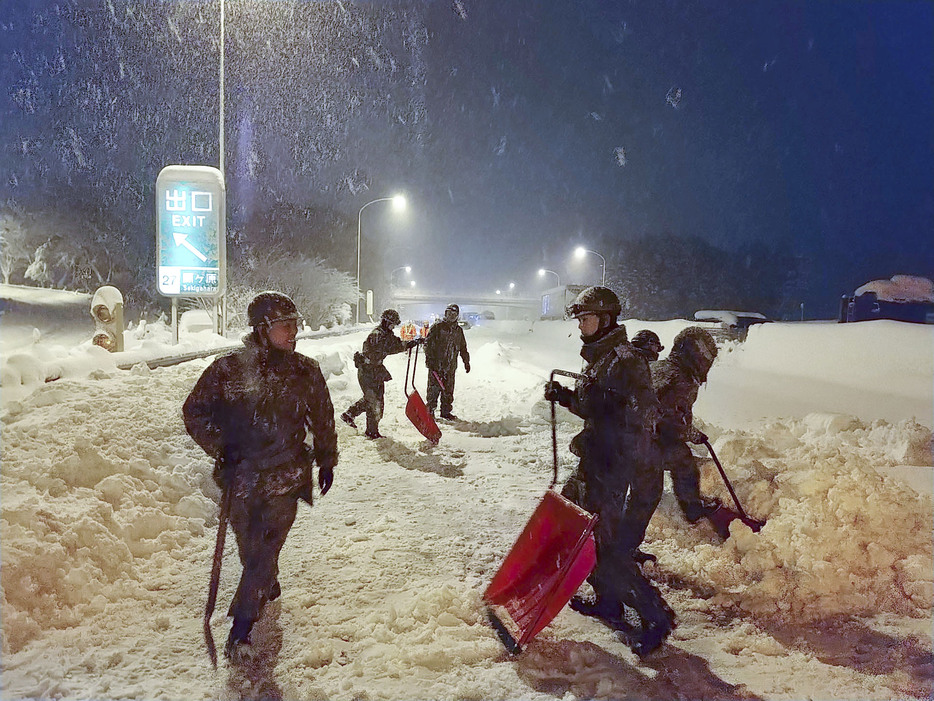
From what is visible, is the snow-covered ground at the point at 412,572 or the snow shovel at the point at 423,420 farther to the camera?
the snow shovel at the point at 423,420

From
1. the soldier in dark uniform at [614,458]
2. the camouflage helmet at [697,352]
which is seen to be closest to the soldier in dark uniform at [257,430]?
the soldier in dark uniform at [614,458]

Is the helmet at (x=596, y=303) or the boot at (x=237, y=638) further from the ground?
the helmet at (x=596, y=303)

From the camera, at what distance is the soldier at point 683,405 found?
4.80 m

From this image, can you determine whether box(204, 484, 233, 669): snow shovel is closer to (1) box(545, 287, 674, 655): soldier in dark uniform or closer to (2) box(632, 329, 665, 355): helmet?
(1) box(545, 287, 674, 655): soldier in dark uniform

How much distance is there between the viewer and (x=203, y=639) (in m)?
3.67

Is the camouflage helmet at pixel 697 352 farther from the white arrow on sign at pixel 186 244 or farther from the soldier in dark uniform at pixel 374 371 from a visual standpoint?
the white arrow on sign at pixel 186 244

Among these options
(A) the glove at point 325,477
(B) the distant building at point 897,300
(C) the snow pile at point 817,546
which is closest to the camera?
(A) the glove at point 325,477

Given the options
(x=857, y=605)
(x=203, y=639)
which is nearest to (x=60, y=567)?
(x=203, y=639)

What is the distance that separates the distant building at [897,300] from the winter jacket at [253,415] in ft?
83.5

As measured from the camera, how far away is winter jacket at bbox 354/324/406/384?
28.6 feet

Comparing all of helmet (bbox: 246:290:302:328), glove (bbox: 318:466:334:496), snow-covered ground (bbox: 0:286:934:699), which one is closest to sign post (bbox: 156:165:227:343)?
snow-covered ground (bbox: 0:286:934:699)

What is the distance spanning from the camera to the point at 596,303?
3885 mm

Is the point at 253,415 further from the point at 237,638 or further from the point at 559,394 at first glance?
the point at 559,394

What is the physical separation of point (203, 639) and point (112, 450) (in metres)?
2.37
